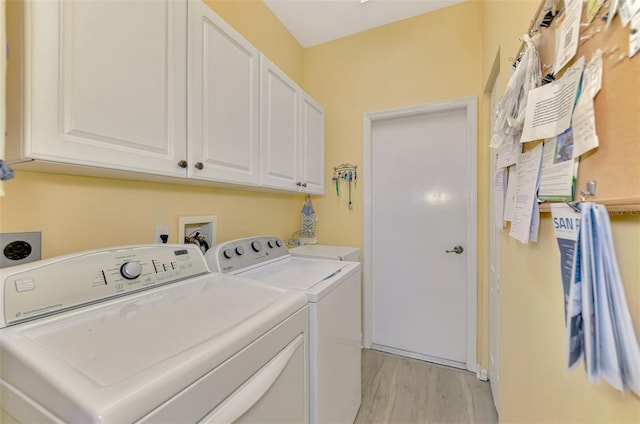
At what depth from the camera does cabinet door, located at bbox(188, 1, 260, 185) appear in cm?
110

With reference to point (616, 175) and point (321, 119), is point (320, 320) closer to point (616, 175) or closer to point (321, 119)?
point (616, 175)

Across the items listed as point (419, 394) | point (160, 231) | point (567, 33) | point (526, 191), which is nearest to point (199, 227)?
point (160, 231)

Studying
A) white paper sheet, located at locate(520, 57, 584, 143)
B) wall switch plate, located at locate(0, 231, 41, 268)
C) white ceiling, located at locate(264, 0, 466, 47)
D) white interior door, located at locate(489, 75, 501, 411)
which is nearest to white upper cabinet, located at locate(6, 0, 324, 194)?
wall switch plate, located at locate(0, 231, 41, 268)

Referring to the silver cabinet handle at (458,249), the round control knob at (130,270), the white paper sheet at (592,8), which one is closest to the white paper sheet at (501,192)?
the white paper sheet at (592,8)

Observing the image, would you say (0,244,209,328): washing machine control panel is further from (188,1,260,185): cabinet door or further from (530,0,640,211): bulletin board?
(530,0,640,211): bulletin board

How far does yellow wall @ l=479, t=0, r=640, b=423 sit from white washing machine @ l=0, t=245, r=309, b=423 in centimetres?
76

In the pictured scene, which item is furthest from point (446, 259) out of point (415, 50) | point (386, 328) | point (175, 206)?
point (175, 206)

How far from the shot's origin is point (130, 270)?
907 millimetres

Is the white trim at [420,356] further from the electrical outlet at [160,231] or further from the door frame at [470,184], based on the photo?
the electrical outlet at [160,231]

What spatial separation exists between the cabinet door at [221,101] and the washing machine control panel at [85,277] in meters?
0.39

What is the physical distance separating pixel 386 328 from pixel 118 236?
223 centimetres

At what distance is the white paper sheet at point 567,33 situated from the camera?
1.86ft

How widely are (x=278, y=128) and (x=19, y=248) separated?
1.31m

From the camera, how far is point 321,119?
2293 millimetres
